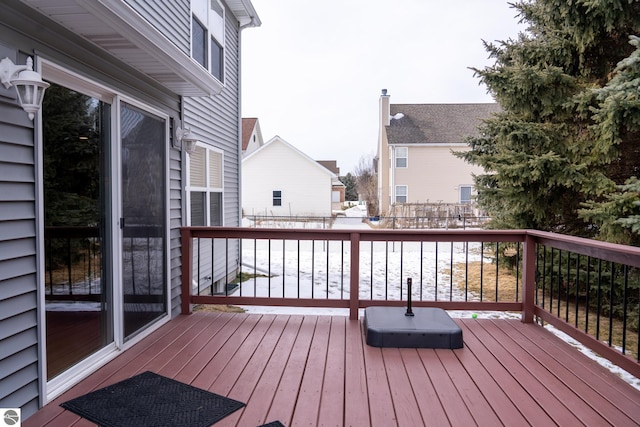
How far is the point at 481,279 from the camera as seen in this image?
402 centimetres

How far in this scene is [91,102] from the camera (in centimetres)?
272

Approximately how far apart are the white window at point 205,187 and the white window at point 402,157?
44.6ft

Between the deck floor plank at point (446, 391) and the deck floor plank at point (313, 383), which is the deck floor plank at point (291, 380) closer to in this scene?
the deck floor plank at point (313, 383)

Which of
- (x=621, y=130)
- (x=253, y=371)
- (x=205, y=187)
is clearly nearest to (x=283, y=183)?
(x=205, y=187)

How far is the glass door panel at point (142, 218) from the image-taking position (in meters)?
3.08

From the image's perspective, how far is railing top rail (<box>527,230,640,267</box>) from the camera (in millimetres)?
2516

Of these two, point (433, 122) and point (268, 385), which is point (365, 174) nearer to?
point (433, 122)

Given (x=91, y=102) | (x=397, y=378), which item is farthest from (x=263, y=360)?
(x=91, y=102)

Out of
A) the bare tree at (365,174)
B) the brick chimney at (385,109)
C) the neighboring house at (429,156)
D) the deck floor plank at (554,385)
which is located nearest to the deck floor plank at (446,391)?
the deck floor plank at (554,385)

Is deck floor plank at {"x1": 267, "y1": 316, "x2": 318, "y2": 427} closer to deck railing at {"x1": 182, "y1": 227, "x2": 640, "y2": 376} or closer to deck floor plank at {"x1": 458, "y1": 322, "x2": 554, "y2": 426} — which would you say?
deck railing at {"x1": 182, "y1": 227, "x2": 640, "y2": 376}

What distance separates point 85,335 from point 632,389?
10.9 feet

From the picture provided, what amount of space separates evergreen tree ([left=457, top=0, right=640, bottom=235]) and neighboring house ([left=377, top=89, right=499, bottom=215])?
12903 mm

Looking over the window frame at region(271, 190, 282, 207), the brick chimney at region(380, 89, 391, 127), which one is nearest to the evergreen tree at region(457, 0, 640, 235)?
the brick chimney at region(380, 89, 391, 127)

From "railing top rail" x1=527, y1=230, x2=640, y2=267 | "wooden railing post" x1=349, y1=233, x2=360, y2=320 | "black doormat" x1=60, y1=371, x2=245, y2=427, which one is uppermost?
"railing top rail" x1=527, y1=230, x2=640, y2=267
